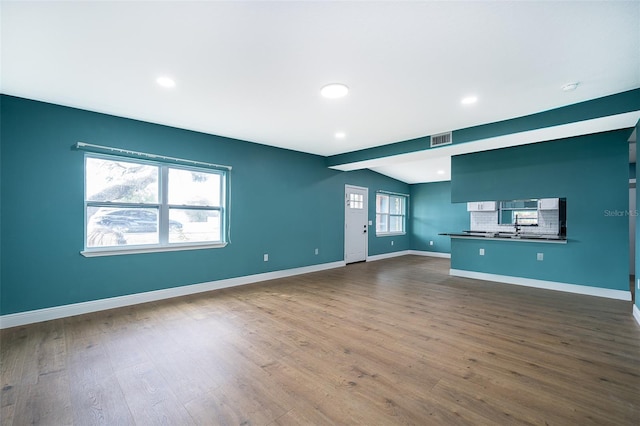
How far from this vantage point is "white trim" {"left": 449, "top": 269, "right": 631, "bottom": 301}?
4.36 metres

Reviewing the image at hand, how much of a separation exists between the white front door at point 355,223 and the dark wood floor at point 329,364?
3266 millimetres

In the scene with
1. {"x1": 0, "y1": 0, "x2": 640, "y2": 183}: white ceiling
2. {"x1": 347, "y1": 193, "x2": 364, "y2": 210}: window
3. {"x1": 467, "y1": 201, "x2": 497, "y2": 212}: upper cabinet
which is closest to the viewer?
{"x1": 0, "y1": 0, "x2": 640, "y2": 183}: white ceiling

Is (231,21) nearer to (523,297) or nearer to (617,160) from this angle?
(523,297)

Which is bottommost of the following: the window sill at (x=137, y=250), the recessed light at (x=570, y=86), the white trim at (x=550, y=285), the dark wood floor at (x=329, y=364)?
the dark wood floor at (x=329, y=364)

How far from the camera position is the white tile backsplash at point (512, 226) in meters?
5.66

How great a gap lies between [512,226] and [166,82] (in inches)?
A: 279

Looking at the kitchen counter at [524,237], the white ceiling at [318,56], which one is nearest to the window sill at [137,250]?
the white ceiling at [318,56]

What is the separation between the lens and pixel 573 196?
15.6ft

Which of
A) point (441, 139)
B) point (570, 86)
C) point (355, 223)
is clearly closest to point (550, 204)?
point (441, 139)

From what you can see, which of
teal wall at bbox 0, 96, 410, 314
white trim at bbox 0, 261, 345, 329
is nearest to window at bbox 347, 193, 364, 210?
teal wall at bbox 0, 96, 410, 314

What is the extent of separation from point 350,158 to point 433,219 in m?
4.52

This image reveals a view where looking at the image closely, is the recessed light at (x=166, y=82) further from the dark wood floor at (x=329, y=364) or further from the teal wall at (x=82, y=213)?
the dark wood floor at (x=329, y=364)

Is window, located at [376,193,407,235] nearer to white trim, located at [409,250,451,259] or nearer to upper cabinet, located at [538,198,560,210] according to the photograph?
white trim, located at [409,250,451,259]

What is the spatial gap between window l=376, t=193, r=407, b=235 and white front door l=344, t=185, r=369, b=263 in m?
0.79
